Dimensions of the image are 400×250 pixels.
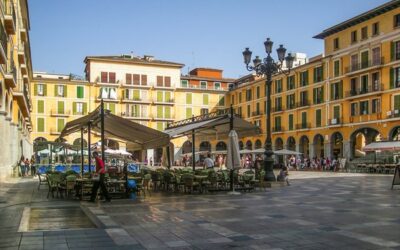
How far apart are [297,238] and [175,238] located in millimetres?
2040

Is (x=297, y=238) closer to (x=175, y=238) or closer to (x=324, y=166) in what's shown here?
(x=175, y=238)

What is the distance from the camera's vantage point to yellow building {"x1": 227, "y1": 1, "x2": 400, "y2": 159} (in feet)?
138

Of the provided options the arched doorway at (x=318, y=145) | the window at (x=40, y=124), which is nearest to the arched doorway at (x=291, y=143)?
the arched doorway at (x=318, y=145)

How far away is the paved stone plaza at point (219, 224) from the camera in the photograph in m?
7.31

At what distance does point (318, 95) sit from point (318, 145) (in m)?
6.05

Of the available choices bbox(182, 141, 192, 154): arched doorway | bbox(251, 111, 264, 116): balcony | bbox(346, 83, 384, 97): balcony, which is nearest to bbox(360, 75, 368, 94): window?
bbox(346, 83, 384, 97): balcony

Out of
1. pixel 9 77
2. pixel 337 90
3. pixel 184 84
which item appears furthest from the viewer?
pixel 184 84

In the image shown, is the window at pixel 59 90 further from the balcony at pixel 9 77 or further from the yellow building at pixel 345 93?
the balcony at pixel 9 77

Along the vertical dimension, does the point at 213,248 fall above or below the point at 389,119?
below

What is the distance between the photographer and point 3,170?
23.8 m

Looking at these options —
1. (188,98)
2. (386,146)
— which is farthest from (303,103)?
(188,98)

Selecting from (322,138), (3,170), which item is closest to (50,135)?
(322,138)

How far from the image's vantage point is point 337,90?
4878cm

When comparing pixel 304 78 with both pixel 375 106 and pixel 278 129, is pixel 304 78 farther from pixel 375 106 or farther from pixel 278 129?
pixel 375 106
